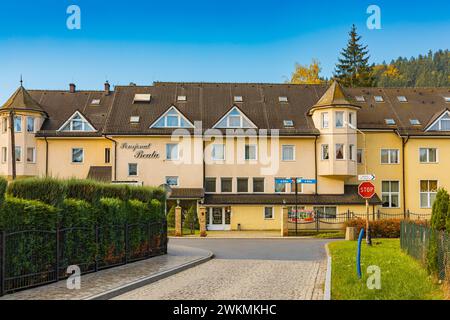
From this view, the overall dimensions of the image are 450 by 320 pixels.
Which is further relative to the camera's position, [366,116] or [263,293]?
[366,116]

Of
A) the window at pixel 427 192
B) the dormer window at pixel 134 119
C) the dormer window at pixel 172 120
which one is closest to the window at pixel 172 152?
the dormer window at pixel 172 120

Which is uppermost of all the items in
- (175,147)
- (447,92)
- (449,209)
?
(447,92)

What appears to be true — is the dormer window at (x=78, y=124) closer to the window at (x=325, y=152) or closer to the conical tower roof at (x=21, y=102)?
the conical tower roof at (x=21, y=102)

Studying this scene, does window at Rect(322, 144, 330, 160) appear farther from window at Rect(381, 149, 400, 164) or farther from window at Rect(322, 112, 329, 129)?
window at Rect(381, 149, 400, 164)

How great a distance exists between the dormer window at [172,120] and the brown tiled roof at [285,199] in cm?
577

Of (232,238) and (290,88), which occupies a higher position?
(290,88)

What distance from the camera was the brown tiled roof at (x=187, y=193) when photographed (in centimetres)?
4512

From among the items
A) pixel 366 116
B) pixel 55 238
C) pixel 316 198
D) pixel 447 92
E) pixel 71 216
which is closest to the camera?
pixel 55 238

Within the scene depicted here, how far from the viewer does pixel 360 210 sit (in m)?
46.3

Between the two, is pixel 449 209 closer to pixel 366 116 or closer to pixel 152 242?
pixel 152 242

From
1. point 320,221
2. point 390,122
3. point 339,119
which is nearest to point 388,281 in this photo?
point 320,221

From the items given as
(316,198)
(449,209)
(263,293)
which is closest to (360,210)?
(316,198)

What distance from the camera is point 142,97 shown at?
5019 centimetres
